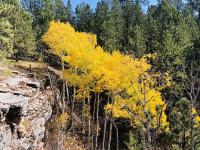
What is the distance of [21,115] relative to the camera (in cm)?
3362

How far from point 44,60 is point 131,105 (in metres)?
30.8

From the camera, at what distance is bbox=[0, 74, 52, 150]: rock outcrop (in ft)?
102

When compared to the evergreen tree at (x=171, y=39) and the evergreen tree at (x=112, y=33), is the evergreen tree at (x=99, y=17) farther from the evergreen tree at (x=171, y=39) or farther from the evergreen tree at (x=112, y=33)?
the evergreen tree at (x=171, y=39)

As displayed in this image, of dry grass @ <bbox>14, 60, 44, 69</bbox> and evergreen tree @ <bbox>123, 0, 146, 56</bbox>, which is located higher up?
evergreen tree @ <bbox>123, 0, 146, 56</bbox>

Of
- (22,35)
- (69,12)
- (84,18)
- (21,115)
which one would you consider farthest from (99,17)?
(21,115)

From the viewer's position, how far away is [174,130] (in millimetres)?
32062

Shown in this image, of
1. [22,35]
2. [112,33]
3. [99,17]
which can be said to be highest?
[99,17]

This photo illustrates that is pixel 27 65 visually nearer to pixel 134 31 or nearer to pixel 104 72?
pixel 134 31

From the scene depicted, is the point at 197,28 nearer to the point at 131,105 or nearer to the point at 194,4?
the point at 194,4

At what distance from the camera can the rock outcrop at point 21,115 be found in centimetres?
3117

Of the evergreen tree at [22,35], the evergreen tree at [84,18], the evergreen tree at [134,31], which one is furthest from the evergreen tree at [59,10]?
the evergreen tree at [22,35]

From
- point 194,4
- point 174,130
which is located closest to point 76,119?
point 174,130

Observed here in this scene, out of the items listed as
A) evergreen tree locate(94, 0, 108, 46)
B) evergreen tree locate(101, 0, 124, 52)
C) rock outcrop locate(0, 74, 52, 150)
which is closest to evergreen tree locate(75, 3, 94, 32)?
evergreen tree locate(94, 0, 108, 46)

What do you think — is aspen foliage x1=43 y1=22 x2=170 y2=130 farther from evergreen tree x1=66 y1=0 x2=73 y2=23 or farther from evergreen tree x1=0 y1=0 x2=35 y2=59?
evergreen tree x1=66 y1=0 x2=73 y2=23
